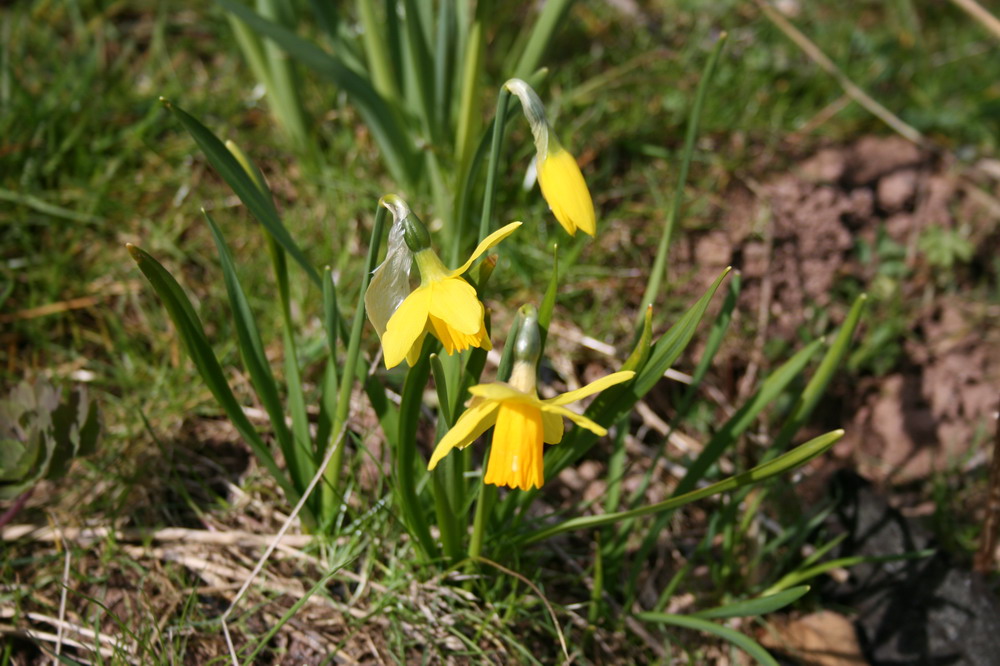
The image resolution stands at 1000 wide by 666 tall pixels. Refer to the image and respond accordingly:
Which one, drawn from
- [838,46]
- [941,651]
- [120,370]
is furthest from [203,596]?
[838,46]

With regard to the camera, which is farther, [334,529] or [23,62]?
[23,62]

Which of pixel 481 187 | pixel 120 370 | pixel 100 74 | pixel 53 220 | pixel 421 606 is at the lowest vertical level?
pixel 421 606

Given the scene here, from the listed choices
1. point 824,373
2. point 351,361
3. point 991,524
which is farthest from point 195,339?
point 991,524

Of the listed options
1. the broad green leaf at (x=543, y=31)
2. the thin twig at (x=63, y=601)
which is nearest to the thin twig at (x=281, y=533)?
the thin twig at (x=63, y=601)

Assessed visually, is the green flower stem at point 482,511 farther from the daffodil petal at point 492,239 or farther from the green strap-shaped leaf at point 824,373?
the green strap-shaped leaf at point 824,373

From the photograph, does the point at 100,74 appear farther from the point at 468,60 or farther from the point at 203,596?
the point at 203,596

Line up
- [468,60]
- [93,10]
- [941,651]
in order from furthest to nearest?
1. [93,10]
2. [468,60]
3. [941,651]

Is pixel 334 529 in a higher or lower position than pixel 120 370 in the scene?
lower

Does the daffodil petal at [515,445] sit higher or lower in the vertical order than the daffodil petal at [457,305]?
lower
